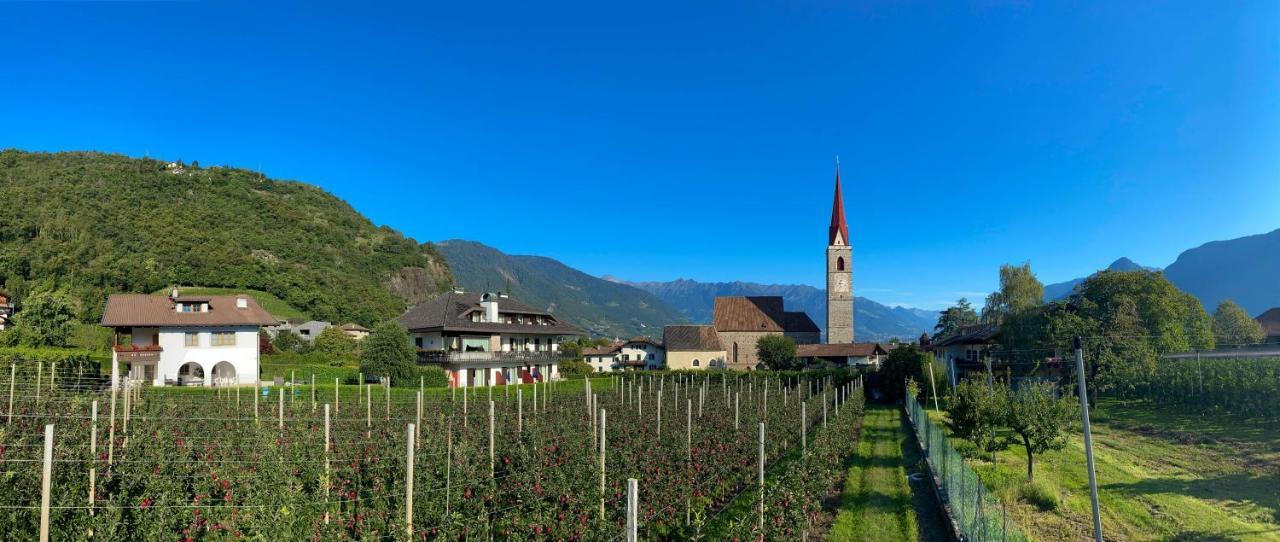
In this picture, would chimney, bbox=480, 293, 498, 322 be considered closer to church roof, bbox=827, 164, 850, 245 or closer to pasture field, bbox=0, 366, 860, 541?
pasture field, bbox=0, 366, 860, 541

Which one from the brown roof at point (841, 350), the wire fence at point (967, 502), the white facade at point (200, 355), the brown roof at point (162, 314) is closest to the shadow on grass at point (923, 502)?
the wire fence at point (967, 502)

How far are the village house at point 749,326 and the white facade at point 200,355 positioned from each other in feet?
166

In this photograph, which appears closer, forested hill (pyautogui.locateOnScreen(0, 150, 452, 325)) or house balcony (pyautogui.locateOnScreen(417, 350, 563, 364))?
house balcony (pyautogui.locateOnScreen(417, 350, 563, 364))

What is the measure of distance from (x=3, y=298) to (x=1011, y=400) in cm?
7531

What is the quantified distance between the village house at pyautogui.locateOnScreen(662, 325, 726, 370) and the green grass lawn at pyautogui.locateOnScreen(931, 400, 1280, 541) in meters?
48.0

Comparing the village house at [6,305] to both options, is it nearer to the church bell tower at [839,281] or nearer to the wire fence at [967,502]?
the wire fence at [967,502]

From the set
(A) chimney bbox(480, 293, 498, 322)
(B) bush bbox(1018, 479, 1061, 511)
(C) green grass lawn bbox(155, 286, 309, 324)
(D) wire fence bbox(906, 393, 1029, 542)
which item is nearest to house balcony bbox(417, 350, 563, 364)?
(A) chimney bbox(480, 293, 498, 322)

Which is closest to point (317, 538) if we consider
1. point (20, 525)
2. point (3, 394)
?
point (20, 525)

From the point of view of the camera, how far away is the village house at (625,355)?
83312 mm

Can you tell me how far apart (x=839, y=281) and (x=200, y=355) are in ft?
221

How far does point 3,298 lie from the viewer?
53656 mm

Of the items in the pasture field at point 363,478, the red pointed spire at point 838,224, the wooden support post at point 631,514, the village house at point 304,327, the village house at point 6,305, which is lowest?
the pasture field at point 363,478

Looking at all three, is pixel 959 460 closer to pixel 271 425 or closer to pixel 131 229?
pixel 271 425

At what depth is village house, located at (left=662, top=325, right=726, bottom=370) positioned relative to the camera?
2758 inches
